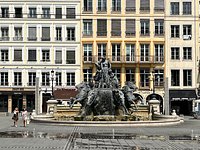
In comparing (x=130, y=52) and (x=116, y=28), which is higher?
(x=116, y=28)

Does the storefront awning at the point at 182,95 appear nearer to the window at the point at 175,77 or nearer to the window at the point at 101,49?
the window at the point at 175,77

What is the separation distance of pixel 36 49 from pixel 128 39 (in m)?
13.1

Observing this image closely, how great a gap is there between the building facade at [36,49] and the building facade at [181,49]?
43.0ft

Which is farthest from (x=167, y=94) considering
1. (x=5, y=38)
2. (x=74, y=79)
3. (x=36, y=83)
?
(x=5, y=38)

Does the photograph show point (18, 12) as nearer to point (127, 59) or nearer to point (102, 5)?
point (102, 5)

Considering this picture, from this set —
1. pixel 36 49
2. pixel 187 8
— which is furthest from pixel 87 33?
pixel 187 8

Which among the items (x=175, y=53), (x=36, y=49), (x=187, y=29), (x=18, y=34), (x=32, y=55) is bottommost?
(x=32, y=55)

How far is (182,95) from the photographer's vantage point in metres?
62.0

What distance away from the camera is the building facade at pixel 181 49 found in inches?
2469

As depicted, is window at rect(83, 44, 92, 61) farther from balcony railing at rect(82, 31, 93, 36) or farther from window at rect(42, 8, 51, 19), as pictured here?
window at rect(42, 8, 51, 19)

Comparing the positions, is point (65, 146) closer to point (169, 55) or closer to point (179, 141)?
point (179, 141)

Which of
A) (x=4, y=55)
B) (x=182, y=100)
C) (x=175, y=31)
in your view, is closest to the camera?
(x=182, y=100)

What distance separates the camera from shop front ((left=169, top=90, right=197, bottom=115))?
61.7 m

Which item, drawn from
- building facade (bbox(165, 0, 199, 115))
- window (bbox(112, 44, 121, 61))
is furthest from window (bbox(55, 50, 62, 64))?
building facade (bbox(165, 0, 199, 115))
